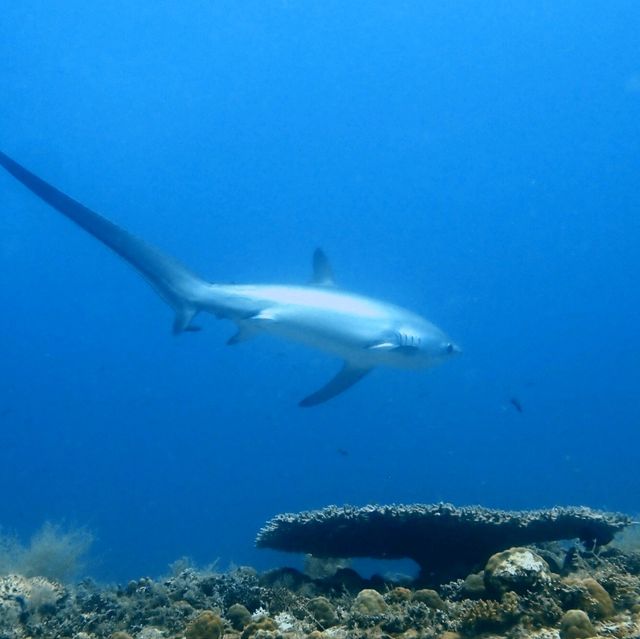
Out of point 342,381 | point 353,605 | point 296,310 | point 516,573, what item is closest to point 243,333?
point 296,310

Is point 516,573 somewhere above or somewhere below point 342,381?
below

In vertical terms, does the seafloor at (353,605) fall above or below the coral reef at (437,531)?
below

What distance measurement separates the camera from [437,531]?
17.3ft

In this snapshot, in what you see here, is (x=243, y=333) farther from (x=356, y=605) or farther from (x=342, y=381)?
(x=356, y=605)

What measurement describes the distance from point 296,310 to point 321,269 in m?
1.40

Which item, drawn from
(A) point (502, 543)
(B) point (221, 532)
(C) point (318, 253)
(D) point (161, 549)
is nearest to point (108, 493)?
(B) point (221, 532)

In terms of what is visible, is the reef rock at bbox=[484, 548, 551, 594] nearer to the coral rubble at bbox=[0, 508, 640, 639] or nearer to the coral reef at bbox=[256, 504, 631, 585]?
the coral rubble at bbox=[0, 508, 640, 639]

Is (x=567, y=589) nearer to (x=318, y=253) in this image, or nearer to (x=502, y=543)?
(x=502, y=543)

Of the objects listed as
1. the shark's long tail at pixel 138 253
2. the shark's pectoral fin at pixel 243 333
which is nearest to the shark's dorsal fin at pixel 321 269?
the shark's pectoral fin at pixel 243 333

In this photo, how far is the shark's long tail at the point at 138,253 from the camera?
5.95 m

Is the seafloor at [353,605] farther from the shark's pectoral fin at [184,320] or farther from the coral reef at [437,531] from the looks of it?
the shark's pectoral fin at [184,320]

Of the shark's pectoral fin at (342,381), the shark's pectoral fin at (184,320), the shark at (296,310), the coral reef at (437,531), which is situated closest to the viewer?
the coral reef at (437,531)

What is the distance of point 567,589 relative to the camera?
391 cm

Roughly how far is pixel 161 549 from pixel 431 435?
174ft
